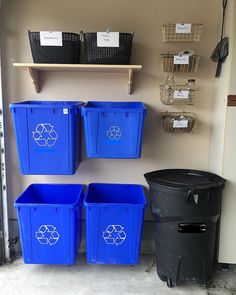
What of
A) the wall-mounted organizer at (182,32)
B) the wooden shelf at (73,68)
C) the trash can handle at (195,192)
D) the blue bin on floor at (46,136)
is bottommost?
the trash can handle at (195,192)

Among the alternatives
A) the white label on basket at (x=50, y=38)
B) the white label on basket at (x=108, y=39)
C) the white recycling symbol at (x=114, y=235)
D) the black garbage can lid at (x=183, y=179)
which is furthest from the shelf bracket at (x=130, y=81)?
the white recycling symbol at (x=114, y=235)

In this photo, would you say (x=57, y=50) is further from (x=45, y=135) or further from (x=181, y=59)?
(x=181, y=59)

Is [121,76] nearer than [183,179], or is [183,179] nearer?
[183,179]

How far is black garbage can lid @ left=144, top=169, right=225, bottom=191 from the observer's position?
192cm

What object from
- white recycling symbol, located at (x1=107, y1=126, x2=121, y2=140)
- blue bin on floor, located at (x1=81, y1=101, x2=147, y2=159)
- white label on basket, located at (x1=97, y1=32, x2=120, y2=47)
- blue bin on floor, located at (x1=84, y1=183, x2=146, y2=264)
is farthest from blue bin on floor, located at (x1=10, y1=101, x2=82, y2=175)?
white label on basket, located at (x1=97, y1=32, x2=120, y2=47)

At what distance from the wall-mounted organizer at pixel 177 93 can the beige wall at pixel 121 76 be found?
0.20ft

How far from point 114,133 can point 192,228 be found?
0.86m

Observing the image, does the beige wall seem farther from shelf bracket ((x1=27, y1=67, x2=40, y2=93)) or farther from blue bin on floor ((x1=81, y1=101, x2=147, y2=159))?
blue bin on floor ((x1=81, y1=101, x2=147, y2=159))

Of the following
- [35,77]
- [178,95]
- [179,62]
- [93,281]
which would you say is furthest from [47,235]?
[179,62]

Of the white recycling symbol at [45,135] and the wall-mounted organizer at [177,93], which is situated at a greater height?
the wall-mounted organizer at [177,93]

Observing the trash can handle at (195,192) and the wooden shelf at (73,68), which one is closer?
the trash can handle at (195,192)

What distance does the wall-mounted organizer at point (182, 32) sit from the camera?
6.96 feet

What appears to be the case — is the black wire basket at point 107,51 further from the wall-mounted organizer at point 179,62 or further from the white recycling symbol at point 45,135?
the white recycling symbol at point 45,135

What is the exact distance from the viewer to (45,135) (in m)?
2.03
